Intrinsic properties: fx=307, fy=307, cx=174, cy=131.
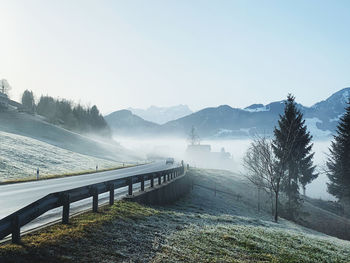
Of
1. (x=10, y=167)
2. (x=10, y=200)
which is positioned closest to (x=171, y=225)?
(x=10, y=200)

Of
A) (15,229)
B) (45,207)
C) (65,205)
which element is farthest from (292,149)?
(15,229)

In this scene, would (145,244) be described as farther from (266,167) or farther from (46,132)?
(46,132)

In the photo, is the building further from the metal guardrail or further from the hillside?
the metal guardrail

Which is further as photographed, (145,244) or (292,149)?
(292,149)

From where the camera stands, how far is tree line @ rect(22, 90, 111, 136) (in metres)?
121

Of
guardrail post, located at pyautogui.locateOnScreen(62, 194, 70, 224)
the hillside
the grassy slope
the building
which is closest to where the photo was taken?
the grassy slope

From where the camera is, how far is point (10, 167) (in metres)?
31.6

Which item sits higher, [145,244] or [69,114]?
[69,114]

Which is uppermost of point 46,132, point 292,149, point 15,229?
point 46,132

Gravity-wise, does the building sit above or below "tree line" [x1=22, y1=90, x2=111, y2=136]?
below

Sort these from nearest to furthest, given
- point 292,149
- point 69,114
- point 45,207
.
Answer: point 45,207 < point 292,149 < point 69,114

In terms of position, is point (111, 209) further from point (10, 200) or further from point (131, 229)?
point (10, 200)

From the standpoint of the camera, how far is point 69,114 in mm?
121750

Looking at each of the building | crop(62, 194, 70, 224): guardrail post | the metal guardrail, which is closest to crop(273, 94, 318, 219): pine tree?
the metal guardrail
